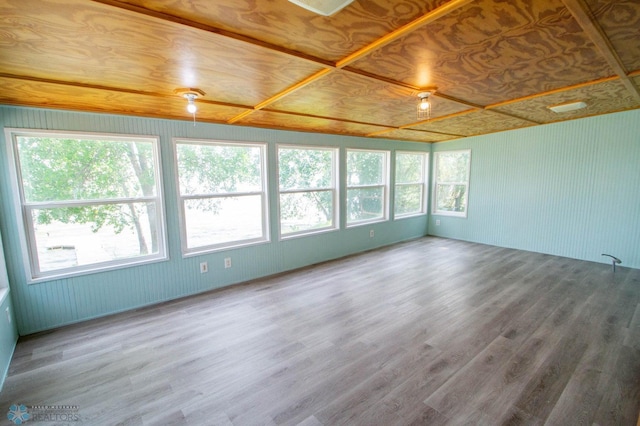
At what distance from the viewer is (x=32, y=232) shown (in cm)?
279

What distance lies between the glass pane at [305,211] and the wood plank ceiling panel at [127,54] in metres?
2.35

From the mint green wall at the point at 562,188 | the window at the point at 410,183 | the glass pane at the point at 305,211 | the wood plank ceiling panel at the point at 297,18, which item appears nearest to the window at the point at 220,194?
the glass pane at the point at 305,211

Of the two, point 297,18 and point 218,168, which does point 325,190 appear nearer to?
point 218,168

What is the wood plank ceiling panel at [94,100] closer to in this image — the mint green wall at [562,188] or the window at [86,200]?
the window at [86,200]

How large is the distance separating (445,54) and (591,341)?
2865 millimetres

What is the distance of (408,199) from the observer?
6.63m

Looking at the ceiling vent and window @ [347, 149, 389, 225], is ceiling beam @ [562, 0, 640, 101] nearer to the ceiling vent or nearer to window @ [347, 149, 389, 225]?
the ceiling vent

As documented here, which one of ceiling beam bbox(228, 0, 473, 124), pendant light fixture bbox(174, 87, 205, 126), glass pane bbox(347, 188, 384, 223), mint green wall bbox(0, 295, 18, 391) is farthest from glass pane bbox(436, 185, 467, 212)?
mint green wall bbox(0, 295, 18, 391)

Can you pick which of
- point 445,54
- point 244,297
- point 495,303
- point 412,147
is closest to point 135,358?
point 244,297

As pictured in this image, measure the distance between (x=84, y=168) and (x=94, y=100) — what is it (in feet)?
2.68

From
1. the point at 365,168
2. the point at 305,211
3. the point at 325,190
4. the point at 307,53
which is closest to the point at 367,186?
the point at 365,168

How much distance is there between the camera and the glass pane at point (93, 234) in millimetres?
2881

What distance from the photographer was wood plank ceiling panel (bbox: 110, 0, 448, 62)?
1.34m

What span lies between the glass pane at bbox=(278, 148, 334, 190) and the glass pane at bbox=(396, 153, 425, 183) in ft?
6.44
